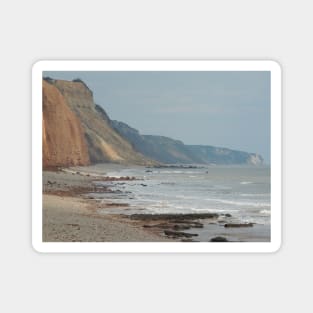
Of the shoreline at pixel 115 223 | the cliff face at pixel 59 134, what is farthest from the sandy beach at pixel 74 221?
the cliff face at pixel 59 134

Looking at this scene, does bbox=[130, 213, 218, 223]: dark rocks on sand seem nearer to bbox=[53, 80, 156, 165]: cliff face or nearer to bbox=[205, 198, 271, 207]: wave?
bbox=[205, 198, 271, 207]: wave

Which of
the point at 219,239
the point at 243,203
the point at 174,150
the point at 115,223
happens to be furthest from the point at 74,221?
the point at 243,203

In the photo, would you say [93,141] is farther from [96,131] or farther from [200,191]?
[200,191]

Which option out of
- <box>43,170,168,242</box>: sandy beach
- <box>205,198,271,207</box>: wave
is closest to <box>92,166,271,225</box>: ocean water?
<box>205,198,271,207</box>: wave

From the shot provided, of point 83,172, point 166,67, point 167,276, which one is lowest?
point 167,276
